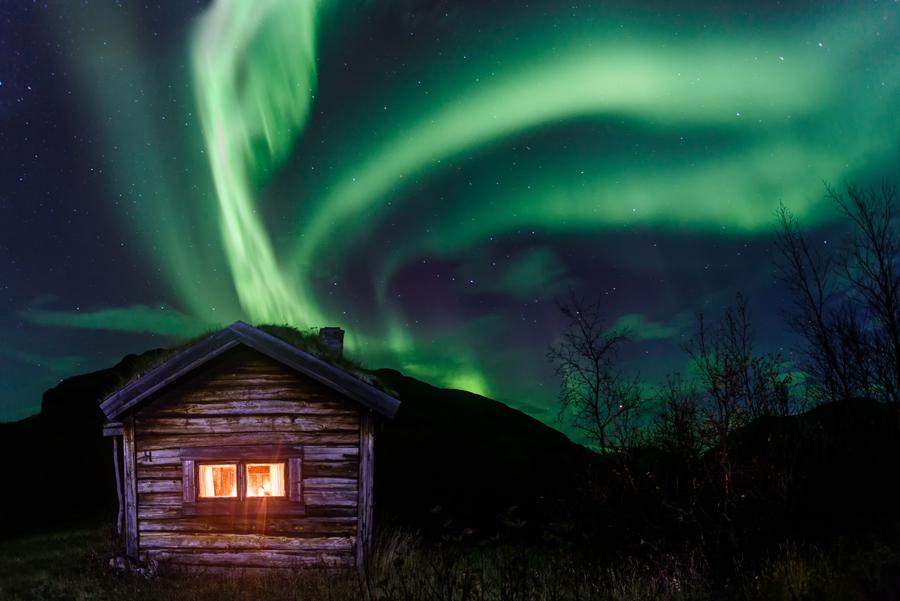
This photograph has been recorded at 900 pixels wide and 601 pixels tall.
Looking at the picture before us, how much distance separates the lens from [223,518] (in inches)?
514

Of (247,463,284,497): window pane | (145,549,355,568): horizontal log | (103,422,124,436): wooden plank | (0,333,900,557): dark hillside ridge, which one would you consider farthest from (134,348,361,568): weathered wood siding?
(0,333,900,557): dark hillside ridge

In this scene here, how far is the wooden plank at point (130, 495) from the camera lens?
A: 13.2 metres

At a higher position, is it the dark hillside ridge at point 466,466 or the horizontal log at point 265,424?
the horizontal log at point 265,424

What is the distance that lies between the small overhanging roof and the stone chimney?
2761 mm

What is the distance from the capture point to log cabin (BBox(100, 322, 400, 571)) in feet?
42.5

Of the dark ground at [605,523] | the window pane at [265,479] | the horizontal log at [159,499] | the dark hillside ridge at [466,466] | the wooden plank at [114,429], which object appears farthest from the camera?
the dark hillside ridge at [466,466]

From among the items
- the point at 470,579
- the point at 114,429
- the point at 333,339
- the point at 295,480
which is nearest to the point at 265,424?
the point at 295,480

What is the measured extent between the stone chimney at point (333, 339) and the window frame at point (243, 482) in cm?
329

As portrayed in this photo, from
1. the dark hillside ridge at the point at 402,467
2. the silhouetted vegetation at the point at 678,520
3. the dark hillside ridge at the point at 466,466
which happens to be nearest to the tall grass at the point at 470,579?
the silhouetted vegetation at the point at 678,520

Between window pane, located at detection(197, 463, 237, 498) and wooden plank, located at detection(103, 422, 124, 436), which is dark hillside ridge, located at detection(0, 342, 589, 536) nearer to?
window pane, located at detection(197, 463, 237, 498)

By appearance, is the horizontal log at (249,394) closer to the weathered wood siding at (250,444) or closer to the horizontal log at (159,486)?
the weathered wood siding at (250,444)

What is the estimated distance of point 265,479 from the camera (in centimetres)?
1375

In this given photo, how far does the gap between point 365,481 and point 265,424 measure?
2.23 m

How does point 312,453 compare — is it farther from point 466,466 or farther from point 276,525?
point 466,466
